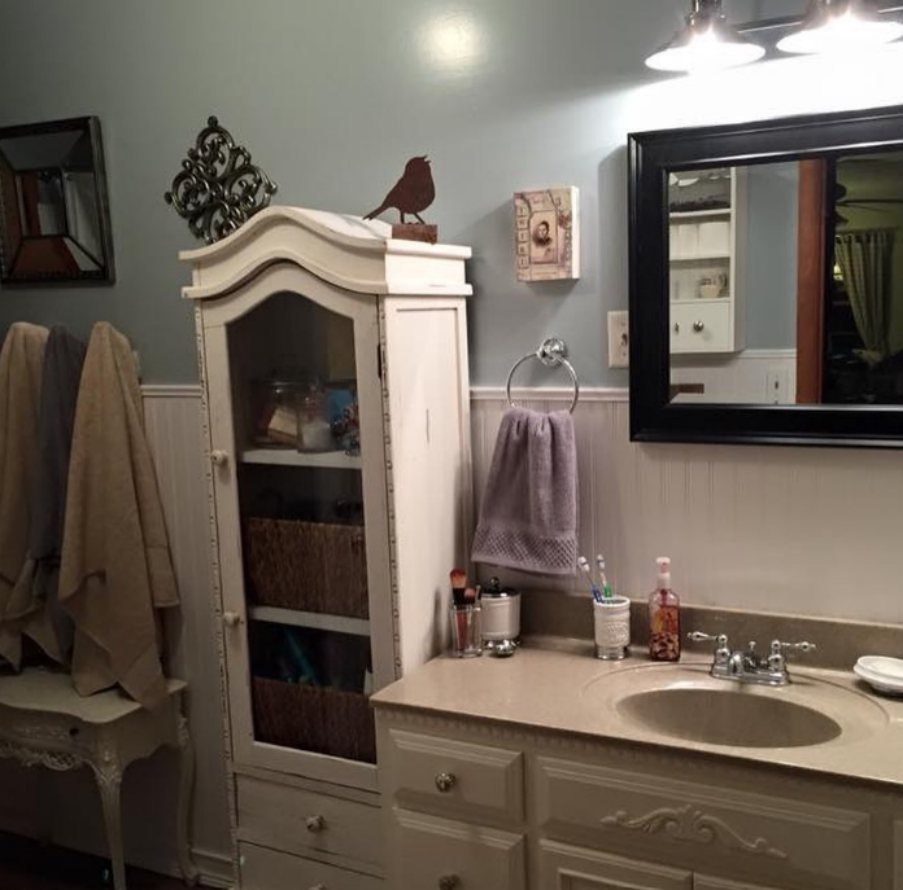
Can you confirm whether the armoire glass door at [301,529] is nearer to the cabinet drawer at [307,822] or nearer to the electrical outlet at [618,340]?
the cabinet drawer at [307,822]

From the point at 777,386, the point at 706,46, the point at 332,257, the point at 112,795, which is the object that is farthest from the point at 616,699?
the point at 112,795

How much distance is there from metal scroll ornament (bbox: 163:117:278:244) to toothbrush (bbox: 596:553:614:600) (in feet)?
3.57

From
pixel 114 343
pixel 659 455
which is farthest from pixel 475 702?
pixel 114 343

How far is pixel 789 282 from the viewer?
6.18 ft

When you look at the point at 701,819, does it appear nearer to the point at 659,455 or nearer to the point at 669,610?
the point at 669,610

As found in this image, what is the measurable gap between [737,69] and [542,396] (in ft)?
2.33

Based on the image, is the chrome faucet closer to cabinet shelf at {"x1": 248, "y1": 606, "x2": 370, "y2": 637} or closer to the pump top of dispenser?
the pump top of dispenser

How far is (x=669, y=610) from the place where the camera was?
6.59ft

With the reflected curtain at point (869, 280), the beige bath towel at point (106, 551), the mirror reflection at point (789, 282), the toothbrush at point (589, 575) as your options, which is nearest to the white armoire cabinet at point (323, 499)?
the toothbrush at point (589, 575)

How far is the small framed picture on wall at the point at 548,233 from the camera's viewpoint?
206cm

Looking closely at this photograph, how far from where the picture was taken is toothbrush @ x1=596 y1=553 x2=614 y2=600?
2070mm

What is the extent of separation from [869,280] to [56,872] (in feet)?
7.99

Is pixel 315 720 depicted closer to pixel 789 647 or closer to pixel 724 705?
pixel 724 705

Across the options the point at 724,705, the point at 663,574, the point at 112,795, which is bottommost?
the point at 112,795
